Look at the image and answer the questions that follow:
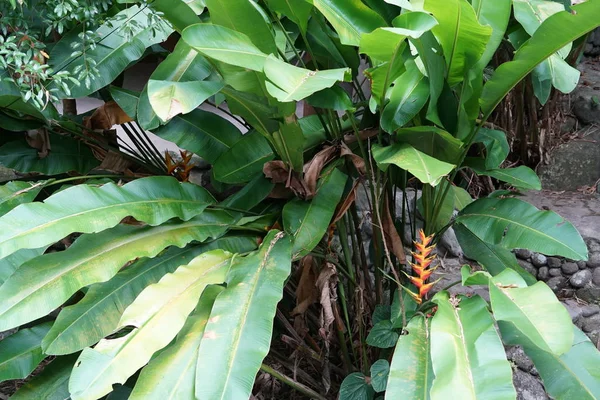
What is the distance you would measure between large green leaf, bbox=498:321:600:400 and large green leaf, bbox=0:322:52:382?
3.31ft

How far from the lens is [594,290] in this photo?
2338mm

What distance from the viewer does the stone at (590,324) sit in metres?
2.19

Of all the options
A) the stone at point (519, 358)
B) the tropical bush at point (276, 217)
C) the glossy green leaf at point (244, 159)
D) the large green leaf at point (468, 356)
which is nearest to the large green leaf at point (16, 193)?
the tropical bush at point (276, 217)

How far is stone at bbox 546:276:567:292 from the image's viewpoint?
7.84ft

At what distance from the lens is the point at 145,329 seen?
1.08 meters

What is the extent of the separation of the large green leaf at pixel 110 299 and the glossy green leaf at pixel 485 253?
1.86 feet

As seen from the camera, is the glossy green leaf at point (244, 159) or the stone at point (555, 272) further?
the stone at point (555, 272)

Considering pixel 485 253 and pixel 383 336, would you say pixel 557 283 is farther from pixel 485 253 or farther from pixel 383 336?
pixel 383 336

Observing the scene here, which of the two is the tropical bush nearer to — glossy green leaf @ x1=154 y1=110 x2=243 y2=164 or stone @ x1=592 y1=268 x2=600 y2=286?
glossy green leaf @ x1=154 y1=110 x2=243 y2=164

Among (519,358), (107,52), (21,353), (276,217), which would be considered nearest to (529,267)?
(519,358)

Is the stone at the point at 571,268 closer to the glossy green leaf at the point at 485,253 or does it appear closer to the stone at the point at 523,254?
the stone at the point at 523,254

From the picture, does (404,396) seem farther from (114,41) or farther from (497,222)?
(114,41)

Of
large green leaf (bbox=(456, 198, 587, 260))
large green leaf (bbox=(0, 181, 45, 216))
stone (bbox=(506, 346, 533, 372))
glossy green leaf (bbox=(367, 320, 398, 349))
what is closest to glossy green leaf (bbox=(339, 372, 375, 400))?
glossy green leaf (bbox=(367, 320, 398, 349))

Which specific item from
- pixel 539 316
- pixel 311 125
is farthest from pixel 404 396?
pixel 311 125
